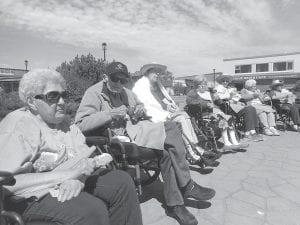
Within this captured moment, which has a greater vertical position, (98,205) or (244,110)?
(244,110)

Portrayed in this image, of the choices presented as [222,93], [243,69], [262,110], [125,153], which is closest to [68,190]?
[125,153]

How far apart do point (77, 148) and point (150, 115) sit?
6.75ft

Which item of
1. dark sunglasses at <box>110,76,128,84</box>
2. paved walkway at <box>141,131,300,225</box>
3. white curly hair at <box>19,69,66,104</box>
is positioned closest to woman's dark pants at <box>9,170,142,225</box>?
white curly hair at <box>19,69,66,104</box>

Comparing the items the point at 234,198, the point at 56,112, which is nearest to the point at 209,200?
the point at 234,198

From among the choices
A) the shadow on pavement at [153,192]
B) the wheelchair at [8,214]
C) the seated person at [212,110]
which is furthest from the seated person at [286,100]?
the wheelchair at [8,214]

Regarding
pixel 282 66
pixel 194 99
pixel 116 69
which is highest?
pixel 282 66

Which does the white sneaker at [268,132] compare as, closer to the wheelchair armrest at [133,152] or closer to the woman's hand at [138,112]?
the woman's hand at [138,112]

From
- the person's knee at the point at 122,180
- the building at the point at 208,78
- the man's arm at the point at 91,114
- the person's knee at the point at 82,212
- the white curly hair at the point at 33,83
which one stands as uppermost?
the building at the point at 208,78

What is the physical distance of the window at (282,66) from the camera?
1731 inches

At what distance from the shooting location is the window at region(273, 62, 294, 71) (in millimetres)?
43972

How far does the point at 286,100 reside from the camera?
8109mm

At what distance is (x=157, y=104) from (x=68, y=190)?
2687mm

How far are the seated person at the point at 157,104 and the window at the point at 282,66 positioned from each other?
45142 millimetres

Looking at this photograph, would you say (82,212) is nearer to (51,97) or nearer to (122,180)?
(122,180)
